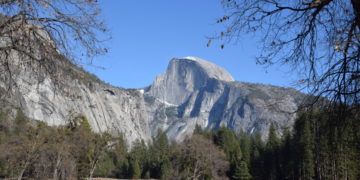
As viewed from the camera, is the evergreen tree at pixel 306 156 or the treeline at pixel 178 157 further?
the evergreen tree at pixel 306 156

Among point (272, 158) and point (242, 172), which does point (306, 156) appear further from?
point (272, 158)

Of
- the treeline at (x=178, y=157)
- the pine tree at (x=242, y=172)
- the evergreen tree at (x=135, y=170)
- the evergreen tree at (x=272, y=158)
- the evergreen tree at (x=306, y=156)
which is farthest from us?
the evergreen tree at (x=135, y=170)

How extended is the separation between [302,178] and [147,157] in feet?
124

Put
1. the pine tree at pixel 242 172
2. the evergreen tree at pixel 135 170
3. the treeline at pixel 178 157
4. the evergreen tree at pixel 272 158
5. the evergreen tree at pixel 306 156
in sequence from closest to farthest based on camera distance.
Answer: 1. the treeline at pixel 178 157
2. the evergreen tree at pixel 306 156
3. the pine tree at pixel 242 172
4. the evergreen tree at pixel 272 158
5. the evergreen tree at pixel 135 170

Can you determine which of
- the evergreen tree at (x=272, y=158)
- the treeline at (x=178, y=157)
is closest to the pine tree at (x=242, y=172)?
the treeline at (x=178, y=157)

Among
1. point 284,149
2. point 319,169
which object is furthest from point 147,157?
point 319,169

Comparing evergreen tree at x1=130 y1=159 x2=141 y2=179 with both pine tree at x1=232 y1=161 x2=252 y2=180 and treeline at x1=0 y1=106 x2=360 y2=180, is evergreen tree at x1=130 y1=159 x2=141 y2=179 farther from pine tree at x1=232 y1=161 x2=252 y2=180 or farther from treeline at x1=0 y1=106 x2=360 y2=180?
pine tree at x1=232 y1=161 x2=252 y2=180

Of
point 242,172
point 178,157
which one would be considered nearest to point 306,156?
point 242,172

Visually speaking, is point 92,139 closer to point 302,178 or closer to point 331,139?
point 302,178

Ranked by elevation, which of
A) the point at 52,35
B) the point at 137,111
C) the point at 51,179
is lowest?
the point at 51,179

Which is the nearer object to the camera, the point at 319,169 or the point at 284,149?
the point at 319,169

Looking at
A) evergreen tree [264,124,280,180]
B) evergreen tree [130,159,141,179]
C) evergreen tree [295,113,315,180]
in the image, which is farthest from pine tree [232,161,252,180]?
evergreen tree [130,159,141,179]

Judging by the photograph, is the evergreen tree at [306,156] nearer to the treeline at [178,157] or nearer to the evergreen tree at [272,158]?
the treeline at [178,157]

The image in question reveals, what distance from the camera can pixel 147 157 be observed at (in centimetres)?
7438
